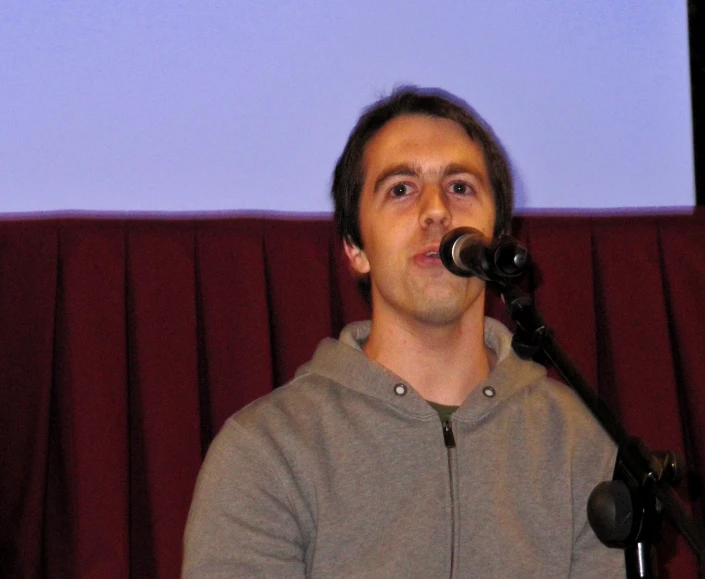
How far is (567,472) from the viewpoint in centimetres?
187

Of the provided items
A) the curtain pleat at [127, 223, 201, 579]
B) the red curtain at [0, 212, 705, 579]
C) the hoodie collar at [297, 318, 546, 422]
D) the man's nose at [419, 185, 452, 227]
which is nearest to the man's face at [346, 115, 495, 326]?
the man's nose at [419, 185, 452, 227]

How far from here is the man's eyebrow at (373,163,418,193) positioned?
6.55 feet

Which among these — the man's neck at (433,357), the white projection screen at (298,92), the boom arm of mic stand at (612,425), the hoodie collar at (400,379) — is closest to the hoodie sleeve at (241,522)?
the hoodie collar at (400,379)

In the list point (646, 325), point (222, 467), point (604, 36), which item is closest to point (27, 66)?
point (222, 467)

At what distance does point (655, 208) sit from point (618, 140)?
0.64ft

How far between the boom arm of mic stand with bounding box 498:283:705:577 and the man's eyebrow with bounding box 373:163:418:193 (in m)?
0.67

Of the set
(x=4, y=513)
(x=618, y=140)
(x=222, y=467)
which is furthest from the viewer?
(x=618, y=140)

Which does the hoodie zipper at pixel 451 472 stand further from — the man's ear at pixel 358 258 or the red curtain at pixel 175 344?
the red curtain at pixel 175 344

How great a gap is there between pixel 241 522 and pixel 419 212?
637mm

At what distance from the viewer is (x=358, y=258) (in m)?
2.13

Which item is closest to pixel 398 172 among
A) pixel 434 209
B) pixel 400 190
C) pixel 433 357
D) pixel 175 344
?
pixel 400 190

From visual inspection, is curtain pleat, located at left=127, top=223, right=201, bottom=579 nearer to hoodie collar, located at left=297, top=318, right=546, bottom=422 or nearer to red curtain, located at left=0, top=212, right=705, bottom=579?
red curtain, located at left=0, top=212, right=705, bottom=579

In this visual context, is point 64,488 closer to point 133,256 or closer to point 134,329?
point 134,329

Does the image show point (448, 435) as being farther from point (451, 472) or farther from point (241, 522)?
point (241, 522)
